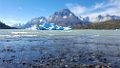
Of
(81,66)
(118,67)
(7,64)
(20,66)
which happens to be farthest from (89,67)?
(7,64)

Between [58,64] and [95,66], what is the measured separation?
2.35 metres

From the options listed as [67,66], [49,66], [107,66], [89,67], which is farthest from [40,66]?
[107,66]

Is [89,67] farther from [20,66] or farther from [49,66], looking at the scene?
[20,66]

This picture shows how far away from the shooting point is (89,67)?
51.5ft

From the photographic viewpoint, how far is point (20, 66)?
15.7 meters

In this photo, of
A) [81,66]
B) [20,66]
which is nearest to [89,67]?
[81,66]

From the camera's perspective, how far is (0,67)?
1530 centimetres

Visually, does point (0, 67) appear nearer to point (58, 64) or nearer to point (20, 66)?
point (20, 66)

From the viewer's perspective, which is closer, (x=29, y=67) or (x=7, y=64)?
(x=29, y=67)

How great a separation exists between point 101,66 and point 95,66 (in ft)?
1.21

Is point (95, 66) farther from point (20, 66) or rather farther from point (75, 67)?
point (20, 66)

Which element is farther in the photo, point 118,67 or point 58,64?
point 58,64

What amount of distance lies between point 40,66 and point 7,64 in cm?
222

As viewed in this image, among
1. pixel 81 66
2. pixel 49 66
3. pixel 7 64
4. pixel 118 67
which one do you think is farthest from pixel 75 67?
pixel 7 64
